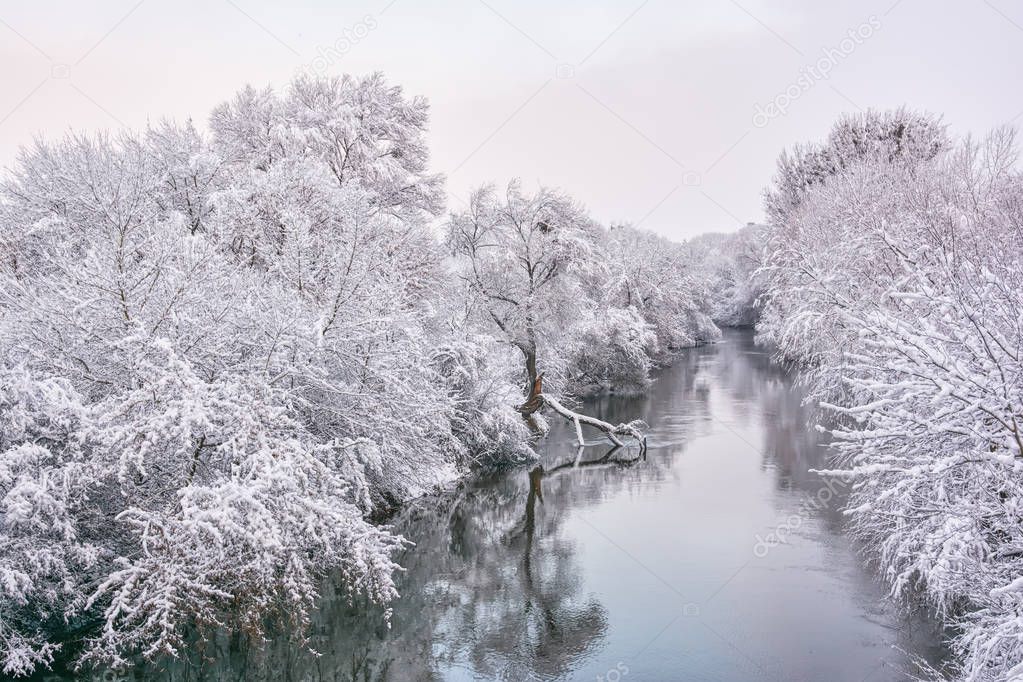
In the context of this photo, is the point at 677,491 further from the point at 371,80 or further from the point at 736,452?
the point at 371,80

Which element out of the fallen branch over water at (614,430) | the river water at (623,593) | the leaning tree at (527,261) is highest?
the leaning tree at (527,261)

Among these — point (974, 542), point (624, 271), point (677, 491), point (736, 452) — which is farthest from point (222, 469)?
point (624, 271)

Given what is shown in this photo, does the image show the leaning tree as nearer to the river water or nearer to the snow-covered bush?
the river water

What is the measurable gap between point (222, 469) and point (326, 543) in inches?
101

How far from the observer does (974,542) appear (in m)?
6.80

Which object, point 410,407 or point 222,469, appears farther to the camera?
point 410,407

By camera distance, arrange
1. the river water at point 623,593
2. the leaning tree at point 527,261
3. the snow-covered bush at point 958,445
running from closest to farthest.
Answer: the snow-covered bush at point 958,445
the river water at point 623,593
the leaning tree at point 527,261

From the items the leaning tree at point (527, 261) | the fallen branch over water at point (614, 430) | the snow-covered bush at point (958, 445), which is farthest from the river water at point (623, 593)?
the leaning tree at point (527, 261)

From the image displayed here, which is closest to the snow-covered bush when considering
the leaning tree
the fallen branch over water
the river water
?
the river water

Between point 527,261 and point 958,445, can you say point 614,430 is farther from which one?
point 958,445

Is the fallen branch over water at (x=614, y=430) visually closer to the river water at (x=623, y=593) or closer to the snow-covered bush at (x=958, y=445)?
the river water at (x=623, y=593)

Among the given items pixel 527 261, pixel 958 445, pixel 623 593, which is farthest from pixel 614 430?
pixel 958 445

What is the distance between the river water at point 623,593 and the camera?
10820mm

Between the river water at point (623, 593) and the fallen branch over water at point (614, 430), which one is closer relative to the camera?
the river water at point (623, 593)
